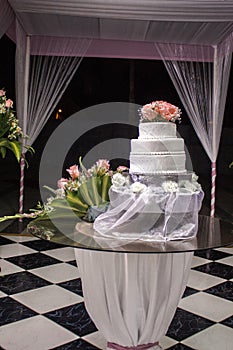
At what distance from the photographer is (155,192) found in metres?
2.16

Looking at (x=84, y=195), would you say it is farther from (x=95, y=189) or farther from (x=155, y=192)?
(x=155, y=192)

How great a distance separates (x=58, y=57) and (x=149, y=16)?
1.41 meters

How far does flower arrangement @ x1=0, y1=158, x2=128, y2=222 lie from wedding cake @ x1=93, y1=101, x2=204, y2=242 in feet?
0.39

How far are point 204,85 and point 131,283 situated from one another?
140 inches

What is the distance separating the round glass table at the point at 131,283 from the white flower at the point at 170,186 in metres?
0.26

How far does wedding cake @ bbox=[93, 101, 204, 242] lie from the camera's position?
6.93 ft

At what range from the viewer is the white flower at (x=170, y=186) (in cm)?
215

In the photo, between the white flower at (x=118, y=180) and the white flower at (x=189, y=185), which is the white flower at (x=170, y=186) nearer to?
the white flower at (x=189, y=185)

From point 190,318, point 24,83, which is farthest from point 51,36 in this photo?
point 190,318

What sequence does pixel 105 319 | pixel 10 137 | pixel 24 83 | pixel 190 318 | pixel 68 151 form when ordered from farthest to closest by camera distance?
pixel 68 151
pixel 24 83
pixel 10 137
pixel 190 318
pixel 105 319

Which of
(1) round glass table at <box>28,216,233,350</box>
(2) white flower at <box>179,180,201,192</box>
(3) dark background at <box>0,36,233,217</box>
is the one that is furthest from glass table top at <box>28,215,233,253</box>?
(3) dark background at <box>0,36,233,217</box>

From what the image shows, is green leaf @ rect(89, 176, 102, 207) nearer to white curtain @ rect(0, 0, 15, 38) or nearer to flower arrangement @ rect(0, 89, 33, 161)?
flower arrangement @ rect(0, 89, 33, 161)

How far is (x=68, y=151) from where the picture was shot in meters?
6.92

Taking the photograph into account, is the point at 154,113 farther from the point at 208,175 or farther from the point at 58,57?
the point at 208,175
